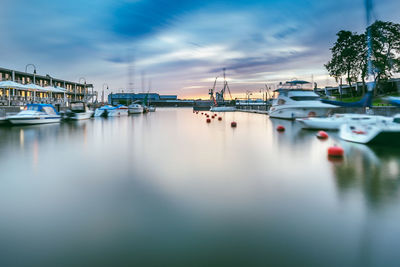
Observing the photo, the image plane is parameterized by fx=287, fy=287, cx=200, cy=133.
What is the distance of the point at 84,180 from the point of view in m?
8.92

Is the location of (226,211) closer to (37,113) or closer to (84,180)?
(84,180)

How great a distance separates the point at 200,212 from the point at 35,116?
2854cm

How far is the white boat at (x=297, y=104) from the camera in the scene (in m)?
34.3

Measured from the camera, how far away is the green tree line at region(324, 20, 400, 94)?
146 ft

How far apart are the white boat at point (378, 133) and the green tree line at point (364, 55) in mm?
32646

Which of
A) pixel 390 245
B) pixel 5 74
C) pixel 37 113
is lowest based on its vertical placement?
pixel 390 245

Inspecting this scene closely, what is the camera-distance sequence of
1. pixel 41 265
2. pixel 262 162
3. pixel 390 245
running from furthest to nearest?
pixel 262 162, pixel 390 245, pixel 41 265

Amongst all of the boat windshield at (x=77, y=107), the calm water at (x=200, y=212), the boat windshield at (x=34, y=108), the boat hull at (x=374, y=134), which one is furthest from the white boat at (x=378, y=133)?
the boat windshield at (x=77, y=107)

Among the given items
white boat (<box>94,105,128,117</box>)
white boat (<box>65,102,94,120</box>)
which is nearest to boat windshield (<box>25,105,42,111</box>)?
white boat (<box>65,102,94,120</box>)

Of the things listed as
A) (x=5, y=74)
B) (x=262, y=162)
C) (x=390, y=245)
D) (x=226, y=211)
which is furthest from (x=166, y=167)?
(x=5, y=74)

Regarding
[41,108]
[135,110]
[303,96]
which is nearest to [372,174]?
[303,96]

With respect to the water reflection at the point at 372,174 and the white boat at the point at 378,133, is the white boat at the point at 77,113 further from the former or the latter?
the water reflection at the point at 372,174

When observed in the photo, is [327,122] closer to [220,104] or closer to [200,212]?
[200,212]

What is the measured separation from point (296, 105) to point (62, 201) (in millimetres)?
33749
